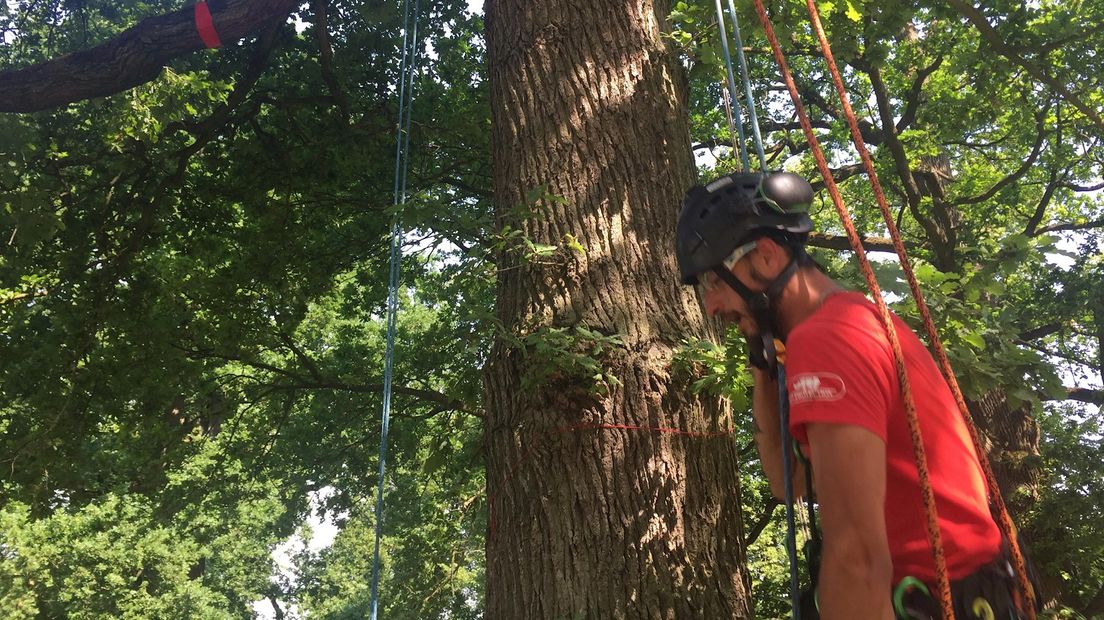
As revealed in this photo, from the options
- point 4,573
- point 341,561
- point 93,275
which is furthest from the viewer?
point 341,561

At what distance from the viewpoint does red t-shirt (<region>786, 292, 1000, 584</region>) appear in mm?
1523

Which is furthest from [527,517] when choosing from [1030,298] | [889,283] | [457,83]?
[1030,298]

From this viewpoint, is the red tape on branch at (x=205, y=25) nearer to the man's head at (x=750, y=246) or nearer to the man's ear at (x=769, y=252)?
the man's head at (x=750, y=246)

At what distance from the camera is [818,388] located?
60.0 inches

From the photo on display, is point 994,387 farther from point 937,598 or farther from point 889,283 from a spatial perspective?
point 937,598

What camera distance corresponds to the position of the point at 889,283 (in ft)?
8.62

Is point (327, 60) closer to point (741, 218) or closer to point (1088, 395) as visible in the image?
point (741, 218)

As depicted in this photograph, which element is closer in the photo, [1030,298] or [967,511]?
[967,511]

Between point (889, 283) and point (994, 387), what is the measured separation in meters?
0.73

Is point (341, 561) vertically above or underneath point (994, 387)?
above

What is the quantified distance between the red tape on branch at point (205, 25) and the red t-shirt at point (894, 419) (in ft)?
16.4

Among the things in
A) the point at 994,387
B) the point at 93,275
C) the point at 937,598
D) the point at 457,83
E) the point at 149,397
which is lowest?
the point at 937,598

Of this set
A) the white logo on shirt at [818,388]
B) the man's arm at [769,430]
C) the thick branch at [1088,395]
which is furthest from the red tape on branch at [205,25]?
the thick branch at [1088,395]

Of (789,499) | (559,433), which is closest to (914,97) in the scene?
(559,433)
